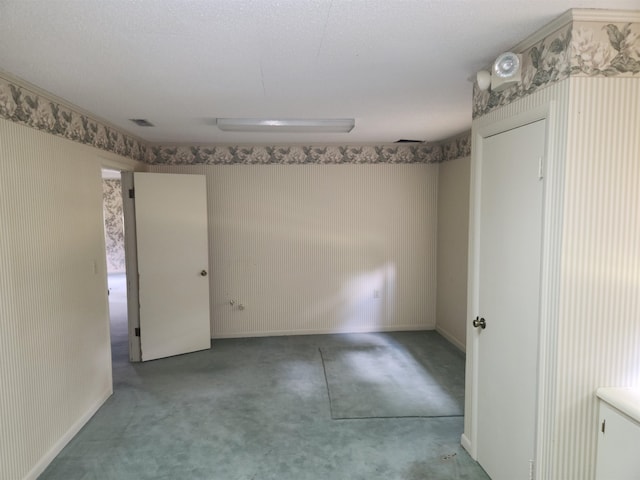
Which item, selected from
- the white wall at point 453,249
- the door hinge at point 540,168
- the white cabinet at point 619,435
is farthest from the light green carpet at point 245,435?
the door hinge at point 540,168

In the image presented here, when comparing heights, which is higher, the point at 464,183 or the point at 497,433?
the point at 464,183

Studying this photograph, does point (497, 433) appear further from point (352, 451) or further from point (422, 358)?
point (422, 358)

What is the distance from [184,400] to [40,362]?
1.15 metres

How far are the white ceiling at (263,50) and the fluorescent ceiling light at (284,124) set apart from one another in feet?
0.96

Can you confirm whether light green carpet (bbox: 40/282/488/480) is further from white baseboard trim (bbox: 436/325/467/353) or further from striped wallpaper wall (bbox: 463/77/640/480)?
striped wallpaper wall (bbox: 463/77/640/480)

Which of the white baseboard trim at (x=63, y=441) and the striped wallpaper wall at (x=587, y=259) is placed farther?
the white baseboard trim at (x=63, y=441)

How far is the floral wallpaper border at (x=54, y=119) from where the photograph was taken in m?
2.16

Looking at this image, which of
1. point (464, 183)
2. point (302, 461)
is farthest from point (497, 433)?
point (464, 183)

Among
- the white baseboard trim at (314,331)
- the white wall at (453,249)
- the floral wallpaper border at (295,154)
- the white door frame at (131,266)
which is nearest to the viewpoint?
the white door frame at (131,266)

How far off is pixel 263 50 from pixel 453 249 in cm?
330

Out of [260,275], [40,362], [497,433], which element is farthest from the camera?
[260,275]

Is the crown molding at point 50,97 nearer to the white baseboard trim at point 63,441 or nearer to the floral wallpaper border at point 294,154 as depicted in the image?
the floral wallpaper border at point 294,154

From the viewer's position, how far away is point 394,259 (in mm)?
4914

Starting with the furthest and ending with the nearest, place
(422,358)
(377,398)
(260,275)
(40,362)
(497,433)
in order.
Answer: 1. (260,275)
2. (422,358)
3. (377,398)
4. (40,362)
5. (497,433)
